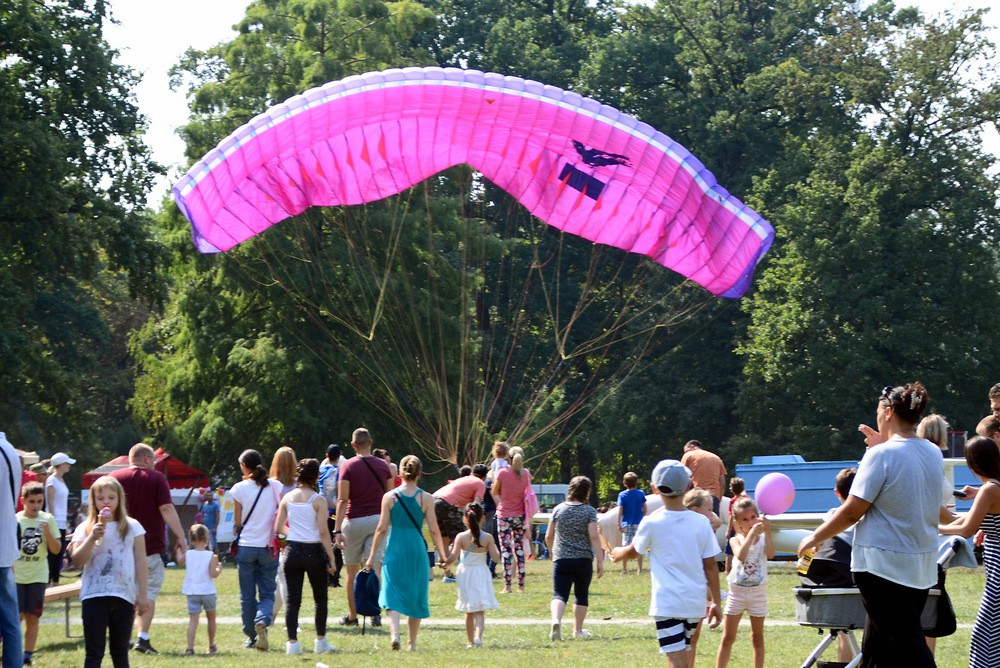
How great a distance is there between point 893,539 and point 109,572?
4.36 m

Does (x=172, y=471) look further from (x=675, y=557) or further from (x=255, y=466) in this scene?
(x=675, y=557)

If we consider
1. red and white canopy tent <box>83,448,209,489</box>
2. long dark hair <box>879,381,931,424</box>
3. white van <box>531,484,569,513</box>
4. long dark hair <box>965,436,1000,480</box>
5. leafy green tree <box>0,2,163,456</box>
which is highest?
leafy green tree <box>0,2,163,456</box>

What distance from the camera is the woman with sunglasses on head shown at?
5.58m

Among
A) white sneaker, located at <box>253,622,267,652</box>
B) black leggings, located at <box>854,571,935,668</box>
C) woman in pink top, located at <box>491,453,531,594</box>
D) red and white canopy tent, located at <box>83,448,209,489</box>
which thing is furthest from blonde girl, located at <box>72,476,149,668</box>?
red and white canopy tent, located at <box>83,448,209,489</box>

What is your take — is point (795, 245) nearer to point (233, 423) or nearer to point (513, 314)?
point (513, 314)

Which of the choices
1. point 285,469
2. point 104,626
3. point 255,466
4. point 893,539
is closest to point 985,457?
point 893,539

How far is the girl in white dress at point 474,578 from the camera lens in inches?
418

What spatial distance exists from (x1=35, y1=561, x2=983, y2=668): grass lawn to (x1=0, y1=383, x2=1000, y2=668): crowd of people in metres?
0.27

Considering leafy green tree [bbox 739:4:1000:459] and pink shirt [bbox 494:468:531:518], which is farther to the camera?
leafy green tree [bbox 739:4:1000:459]

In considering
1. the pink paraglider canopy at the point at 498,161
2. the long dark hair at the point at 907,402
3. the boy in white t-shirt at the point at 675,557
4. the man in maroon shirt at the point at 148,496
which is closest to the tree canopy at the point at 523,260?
the pink paraglider canopy at the point at 498,161

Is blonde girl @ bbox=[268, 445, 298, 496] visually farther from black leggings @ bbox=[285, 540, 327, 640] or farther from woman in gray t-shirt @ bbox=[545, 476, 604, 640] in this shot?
woman in gray t-shirt @ bbox=[545, 476, 604, 640]

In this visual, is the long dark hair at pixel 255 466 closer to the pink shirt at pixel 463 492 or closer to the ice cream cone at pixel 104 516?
the ice cream cone at pixel 104 516

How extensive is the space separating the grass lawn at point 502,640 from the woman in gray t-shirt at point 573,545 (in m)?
0.36

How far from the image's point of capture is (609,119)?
14695 mm
